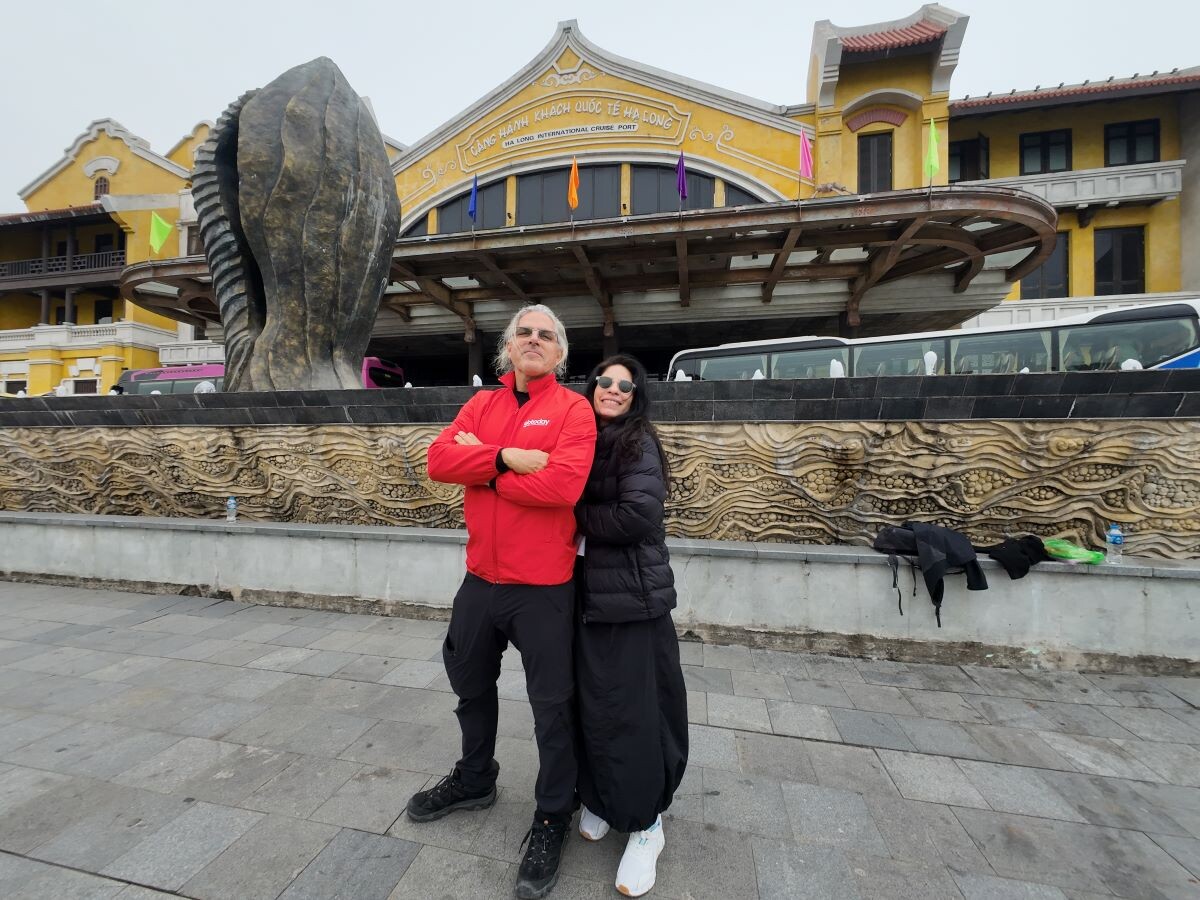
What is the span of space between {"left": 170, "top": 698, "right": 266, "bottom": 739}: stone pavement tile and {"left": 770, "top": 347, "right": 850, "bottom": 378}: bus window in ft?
26.8

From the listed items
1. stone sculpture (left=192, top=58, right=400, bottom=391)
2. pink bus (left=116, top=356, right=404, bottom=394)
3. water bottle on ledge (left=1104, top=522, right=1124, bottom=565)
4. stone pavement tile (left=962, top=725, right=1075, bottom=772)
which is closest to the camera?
stone pavement tile (left=962, top=725, right=1075, bottom=772)

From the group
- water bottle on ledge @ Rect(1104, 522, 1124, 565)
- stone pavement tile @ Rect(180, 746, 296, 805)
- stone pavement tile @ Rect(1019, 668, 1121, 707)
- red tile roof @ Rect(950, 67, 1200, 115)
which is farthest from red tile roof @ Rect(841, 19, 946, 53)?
stone pavement tile @ Rect(180, 746, 296, 805)

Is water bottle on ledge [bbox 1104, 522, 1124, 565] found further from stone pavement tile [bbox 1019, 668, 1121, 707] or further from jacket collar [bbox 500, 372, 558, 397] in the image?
jacket collar [bbox 500, 372, 558, 397]

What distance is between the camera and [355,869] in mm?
1877

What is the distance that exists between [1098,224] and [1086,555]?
20.0m

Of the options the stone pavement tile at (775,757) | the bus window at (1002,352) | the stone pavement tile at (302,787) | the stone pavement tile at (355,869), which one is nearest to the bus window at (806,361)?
the bus window at (1002,352)

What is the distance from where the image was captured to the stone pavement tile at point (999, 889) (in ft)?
5.98

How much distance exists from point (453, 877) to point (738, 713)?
5.94 ft

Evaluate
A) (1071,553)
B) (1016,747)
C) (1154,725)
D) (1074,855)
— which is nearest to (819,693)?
(1016,747)

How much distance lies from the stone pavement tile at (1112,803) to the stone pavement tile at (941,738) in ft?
0.95

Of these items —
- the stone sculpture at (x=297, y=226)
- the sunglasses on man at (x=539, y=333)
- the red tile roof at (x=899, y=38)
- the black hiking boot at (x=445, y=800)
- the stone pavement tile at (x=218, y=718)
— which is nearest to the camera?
the sunglasses on man at (x=539, y=333)

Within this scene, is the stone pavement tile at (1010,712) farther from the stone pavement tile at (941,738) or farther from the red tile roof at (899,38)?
the red tile roof at (899,38)

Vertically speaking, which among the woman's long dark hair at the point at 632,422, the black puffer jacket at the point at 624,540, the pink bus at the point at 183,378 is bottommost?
the black puffer jacket at the point at 624,540

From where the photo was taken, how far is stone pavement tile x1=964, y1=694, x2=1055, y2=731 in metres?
3.05
